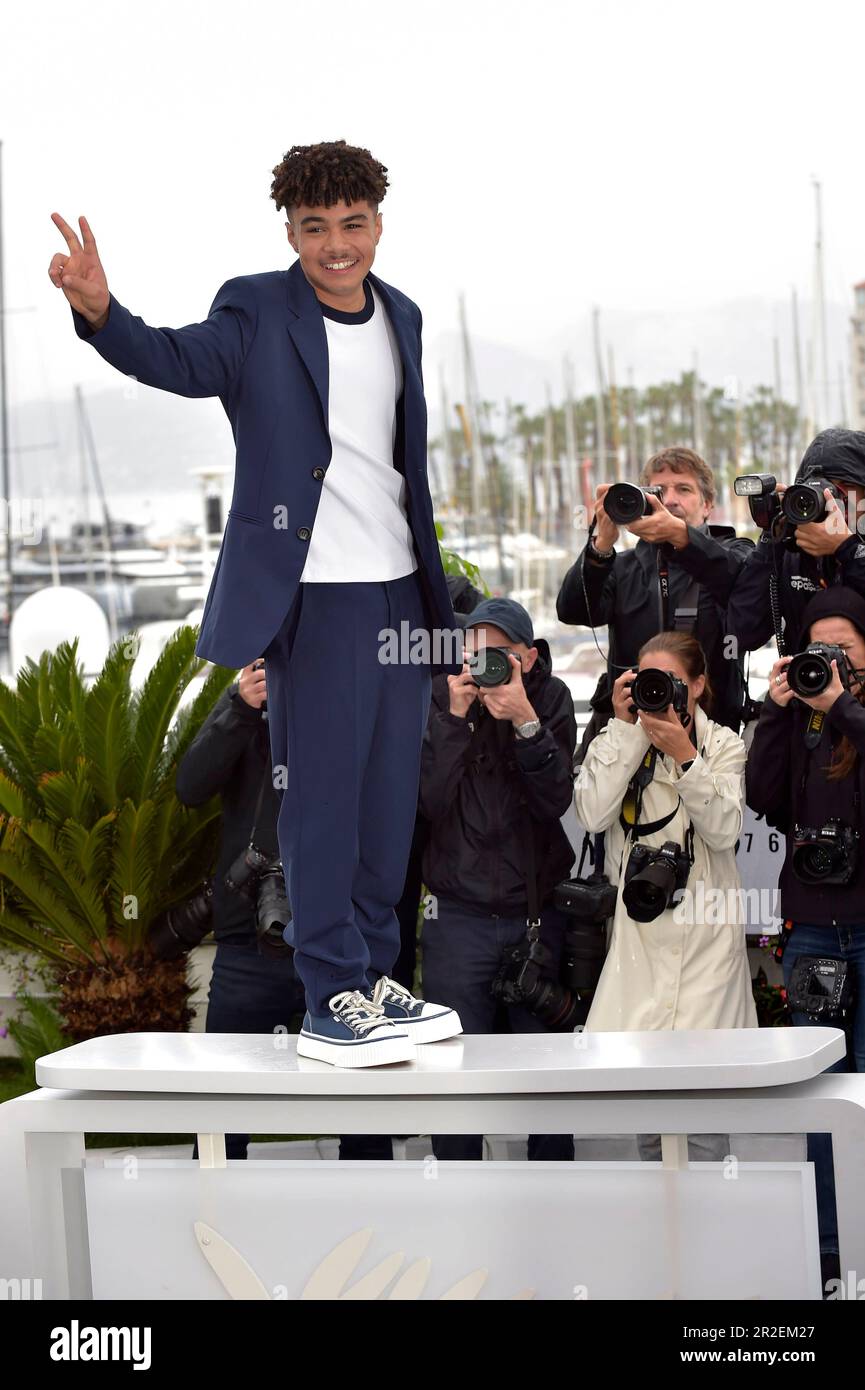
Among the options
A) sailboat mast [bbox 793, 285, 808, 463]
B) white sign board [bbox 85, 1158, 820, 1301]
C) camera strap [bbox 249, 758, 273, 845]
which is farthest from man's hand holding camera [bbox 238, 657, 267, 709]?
sailboat mast [bbox 793, 285, 808, 463]

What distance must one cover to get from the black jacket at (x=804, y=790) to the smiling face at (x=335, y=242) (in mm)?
1741

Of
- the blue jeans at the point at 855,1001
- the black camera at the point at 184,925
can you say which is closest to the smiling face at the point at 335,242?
the blue jeans at the point at 855,1001

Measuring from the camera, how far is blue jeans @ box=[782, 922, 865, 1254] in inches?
161

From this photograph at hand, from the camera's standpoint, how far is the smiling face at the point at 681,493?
4969 millimetres

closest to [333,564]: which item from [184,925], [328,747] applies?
[328,747]

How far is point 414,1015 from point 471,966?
98 cm

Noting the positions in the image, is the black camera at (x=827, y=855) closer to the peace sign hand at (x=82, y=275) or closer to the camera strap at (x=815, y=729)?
the camera strap at (x=815, y=729)

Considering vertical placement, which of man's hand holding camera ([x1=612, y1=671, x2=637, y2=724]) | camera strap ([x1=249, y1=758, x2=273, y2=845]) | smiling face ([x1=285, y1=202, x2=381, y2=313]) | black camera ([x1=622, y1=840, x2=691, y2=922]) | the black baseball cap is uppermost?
smiling face ([x1=285, y1=202, x2=381, y2=313])

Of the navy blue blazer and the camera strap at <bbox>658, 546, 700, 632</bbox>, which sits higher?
the navy blue blazer

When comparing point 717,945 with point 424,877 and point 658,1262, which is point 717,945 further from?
point 658,1262

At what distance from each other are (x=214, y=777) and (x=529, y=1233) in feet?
7.04

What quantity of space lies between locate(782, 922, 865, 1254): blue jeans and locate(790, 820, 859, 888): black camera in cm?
14

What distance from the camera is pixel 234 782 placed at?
16.3 ft

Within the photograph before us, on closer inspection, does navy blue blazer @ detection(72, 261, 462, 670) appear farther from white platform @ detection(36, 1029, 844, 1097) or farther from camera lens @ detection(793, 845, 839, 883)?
camera lens @ detection(793, 845, 839, 883)
